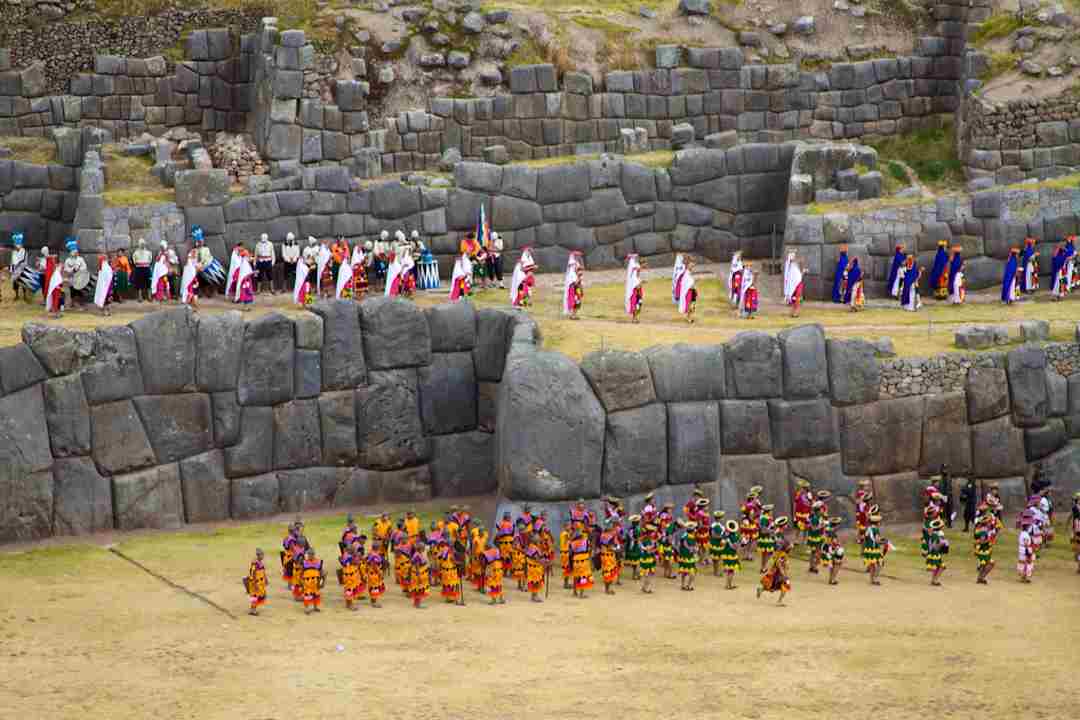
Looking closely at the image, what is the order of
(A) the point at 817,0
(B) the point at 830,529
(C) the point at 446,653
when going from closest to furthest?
(C) the point at 446,653 → (B) the point at 830,529 → (A) the point at 817,0

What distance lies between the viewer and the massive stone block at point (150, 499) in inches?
1512

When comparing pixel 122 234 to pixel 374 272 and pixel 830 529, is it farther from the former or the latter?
pixel 830 529

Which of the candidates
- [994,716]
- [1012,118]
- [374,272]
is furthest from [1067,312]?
[994,716]

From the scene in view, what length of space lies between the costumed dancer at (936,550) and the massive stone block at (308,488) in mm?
10270

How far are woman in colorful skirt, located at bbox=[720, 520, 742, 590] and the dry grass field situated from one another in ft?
13.0

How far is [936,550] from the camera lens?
3634 cm

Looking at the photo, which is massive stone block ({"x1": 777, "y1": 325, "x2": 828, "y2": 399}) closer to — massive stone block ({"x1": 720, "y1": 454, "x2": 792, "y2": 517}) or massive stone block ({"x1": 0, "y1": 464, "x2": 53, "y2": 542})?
massive stone block ({"x1": 720, "y1": 454, "x2": 792, "y2": 517})

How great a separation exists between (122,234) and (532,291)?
318 inches

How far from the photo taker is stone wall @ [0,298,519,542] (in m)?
37.6

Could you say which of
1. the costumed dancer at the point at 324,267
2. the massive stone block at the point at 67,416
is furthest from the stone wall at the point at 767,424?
the massive stone block at the point at 67,416

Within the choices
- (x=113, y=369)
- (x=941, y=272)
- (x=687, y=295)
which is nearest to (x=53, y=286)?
(x=113, y=369)

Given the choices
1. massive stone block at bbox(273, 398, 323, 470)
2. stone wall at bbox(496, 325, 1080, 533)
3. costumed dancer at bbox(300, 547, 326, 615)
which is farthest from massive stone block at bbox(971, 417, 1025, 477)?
costumed dancer at bbox(300, 547, 326, 615)

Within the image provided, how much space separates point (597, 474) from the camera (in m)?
37.5

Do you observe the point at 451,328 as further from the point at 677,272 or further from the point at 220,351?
the point at 677,272
